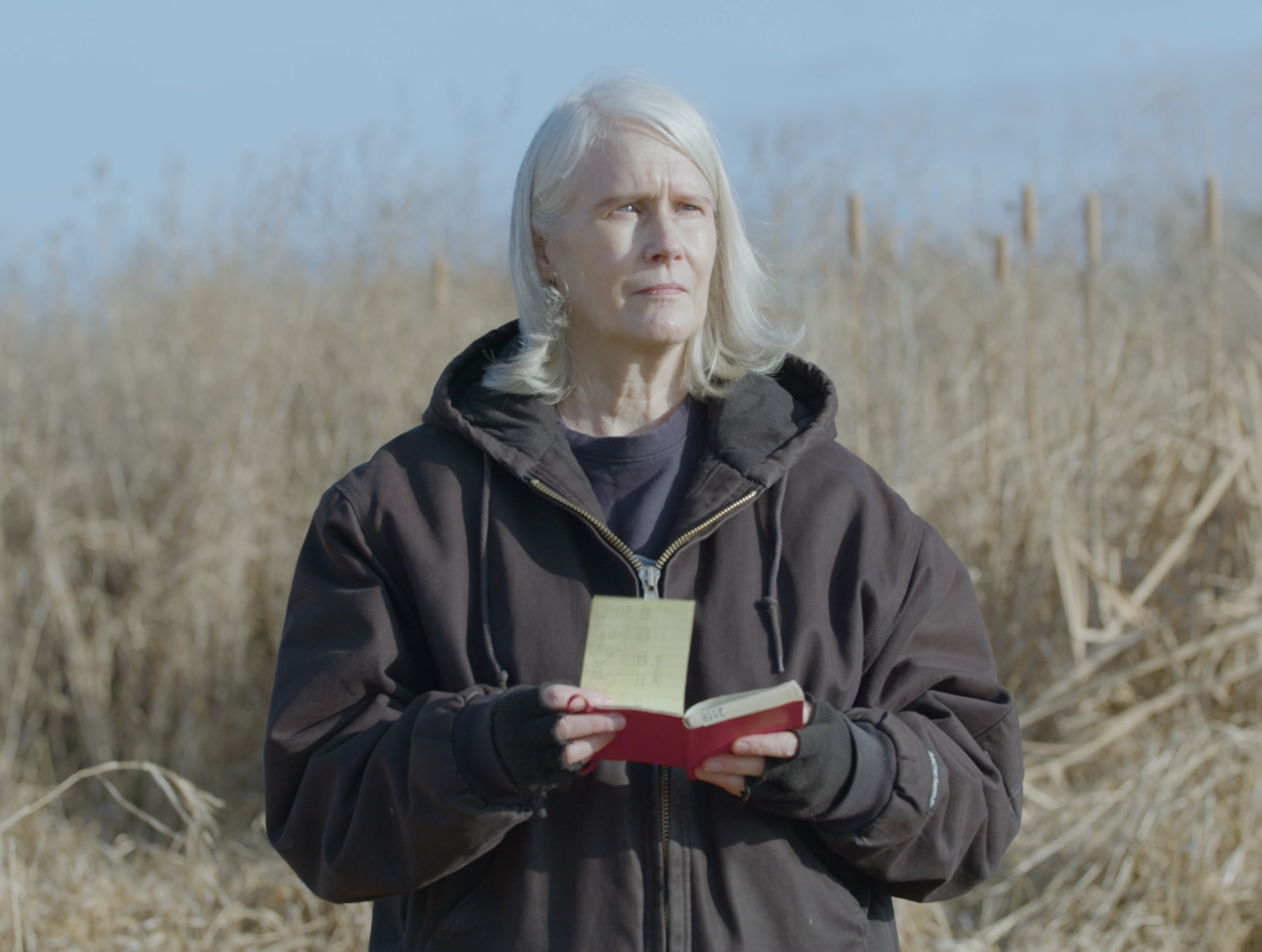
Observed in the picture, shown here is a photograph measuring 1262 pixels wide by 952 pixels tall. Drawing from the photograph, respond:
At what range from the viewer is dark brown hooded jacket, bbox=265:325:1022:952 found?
1.65 m

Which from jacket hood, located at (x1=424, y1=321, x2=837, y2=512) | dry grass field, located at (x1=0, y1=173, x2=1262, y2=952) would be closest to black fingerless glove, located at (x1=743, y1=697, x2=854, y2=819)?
jacket hood, located at (x1=424, y1=321, x2=837, y2=512)

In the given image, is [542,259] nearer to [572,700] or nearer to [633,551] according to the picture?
[633,551]

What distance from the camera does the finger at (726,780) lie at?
61.1 inches

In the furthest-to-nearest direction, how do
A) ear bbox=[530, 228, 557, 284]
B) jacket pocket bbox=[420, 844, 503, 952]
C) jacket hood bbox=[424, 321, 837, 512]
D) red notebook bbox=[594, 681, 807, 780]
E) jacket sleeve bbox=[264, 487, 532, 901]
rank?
ear bbox=[530, 228, 557, 284], jacket hood bbox=[424, 321, 837, 512], jacket pocket bbox=[420, 844, 503, 952], jacket sleeve bbox=[264, 487, 532, 901], red notebook bbox=[594, 681, 807, 780]

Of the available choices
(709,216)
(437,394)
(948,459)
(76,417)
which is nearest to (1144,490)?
(948,459)

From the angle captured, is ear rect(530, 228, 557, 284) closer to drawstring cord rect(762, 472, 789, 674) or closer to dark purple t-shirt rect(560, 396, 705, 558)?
dark purple t-shirt rect(560, 396, 705, 558)

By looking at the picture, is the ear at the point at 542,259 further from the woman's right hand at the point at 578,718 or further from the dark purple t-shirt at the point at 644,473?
the woman's right hand at the point at 578,718

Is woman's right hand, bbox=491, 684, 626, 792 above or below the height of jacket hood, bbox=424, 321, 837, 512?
below

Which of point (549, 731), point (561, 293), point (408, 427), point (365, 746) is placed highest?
point (561, 293)

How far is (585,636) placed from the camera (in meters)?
1.75

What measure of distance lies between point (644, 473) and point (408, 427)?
3.13 m

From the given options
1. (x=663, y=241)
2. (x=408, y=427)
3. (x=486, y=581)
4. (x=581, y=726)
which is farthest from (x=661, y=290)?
(x=408, y=427)

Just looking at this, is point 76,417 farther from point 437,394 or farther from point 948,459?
point 437,394

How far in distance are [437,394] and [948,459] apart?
3112 mm
